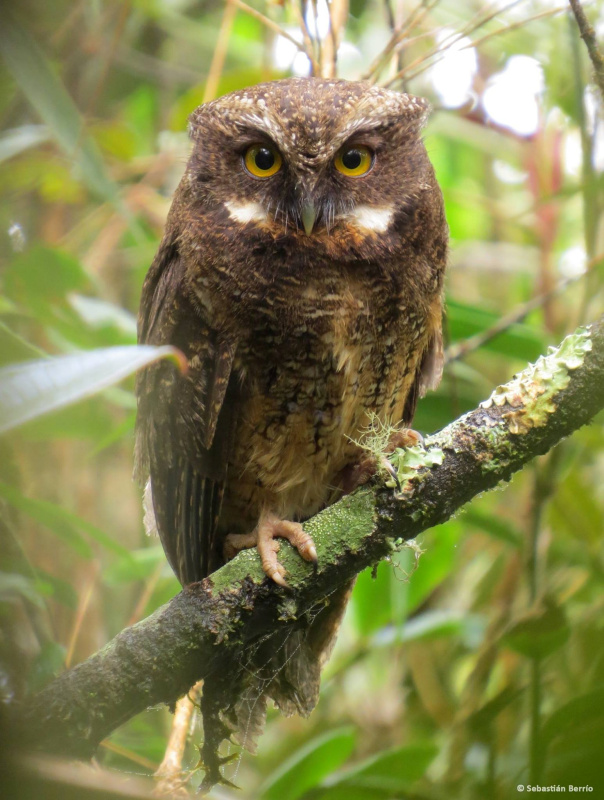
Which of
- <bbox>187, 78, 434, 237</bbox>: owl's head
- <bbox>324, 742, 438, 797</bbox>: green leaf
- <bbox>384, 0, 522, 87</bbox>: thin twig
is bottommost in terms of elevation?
<bbox>324, 742, 438, 797</bbox>: green leaf

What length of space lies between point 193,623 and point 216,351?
24.6 inches

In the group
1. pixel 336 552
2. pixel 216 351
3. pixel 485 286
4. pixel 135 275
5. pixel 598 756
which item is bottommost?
pixel 598 756

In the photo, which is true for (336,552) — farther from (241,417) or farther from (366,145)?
(366,145)

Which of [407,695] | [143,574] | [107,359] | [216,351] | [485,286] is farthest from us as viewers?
[485,286]

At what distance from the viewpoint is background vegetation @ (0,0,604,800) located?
1.92 m

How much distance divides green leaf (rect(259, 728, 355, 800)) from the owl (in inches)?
8.9

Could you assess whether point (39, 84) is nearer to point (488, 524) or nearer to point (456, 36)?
point (456, 36)

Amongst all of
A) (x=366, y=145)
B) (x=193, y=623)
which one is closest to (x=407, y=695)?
(x=193, y=623)

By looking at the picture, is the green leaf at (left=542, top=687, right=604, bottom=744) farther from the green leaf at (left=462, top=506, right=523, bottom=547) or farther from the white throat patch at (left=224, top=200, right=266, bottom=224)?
the white throat patch at (left=224, top=200, right=266, bottom=224)

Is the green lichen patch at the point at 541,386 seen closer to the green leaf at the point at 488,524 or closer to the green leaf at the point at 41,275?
the green leaf at the point at 488,524

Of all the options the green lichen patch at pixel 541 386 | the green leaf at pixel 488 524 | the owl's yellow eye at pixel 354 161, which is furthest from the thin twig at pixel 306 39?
the green leaf at pixel 488 524

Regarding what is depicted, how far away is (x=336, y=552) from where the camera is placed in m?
1.50

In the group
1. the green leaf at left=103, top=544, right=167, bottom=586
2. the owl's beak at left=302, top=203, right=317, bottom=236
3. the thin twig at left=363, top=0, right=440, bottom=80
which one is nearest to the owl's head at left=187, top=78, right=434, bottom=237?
the owl's beak at left=302, top=203, right=317, bottom=236

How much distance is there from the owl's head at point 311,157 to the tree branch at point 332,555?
0.61 meters
